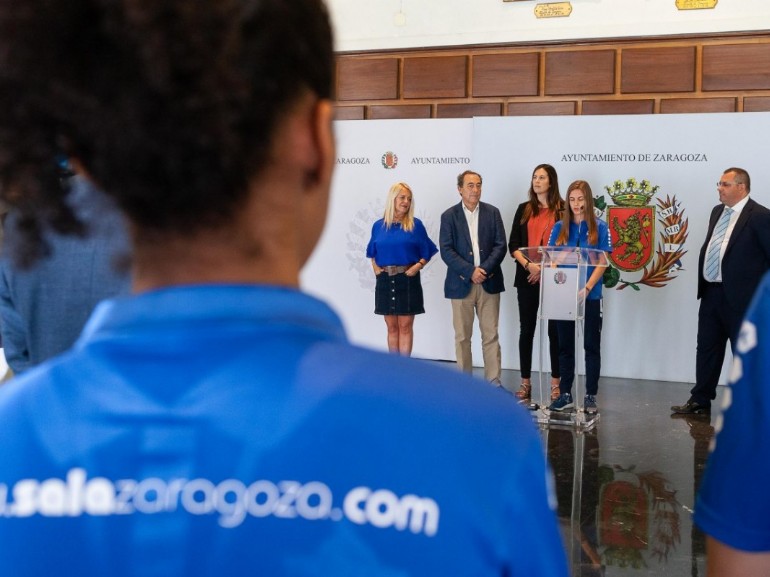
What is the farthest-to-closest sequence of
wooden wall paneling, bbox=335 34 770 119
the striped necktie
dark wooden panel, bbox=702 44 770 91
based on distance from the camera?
wooden wall paneling, bbox=335 34 770 119, dark wooden panel, bbox=702 44 770 91, the striped necktie

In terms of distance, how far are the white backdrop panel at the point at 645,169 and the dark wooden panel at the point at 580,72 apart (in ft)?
2.56

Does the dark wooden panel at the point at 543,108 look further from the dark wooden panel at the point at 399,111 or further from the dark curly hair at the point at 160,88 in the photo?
the dark curly hair at the point at 160,88

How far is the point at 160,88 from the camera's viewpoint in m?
0.53

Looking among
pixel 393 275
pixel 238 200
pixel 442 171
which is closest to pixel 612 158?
pixel 442 171

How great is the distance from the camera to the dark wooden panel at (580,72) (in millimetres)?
8156

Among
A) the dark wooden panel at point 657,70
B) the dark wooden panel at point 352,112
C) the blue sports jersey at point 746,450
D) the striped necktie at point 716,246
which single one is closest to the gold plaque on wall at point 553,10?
the dark wooden panel at point 657,70

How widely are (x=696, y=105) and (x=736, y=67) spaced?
1.47ft

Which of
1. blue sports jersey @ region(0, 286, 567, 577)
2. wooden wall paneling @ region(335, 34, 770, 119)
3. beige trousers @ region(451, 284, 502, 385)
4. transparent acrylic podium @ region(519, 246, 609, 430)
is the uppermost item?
wooden wall paneling @ region(335, 34, 770, 119)

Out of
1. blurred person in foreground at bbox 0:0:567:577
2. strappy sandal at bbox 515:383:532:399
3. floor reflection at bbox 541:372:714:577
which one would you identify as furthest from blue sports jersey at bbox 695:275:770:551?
strappy sandal at bbox 515:383:532:399

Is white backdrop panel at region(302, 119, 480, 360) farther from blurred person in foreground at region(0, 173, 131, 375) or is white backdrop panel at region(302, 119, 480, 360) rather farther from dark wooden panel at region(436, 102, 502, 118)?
blurred person in foreground at region(0, 173, 131, 375)

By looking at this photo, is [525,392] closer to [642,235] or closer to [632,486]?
[642,235]

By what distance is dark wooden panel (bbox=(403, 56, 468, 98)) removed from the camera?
8.62 meters

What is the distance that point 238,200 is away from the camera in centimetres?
59

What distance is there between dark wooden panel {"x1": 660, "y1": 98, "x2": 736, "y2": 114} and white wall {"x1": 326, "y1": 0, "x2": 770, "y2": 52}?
22.8 inches
